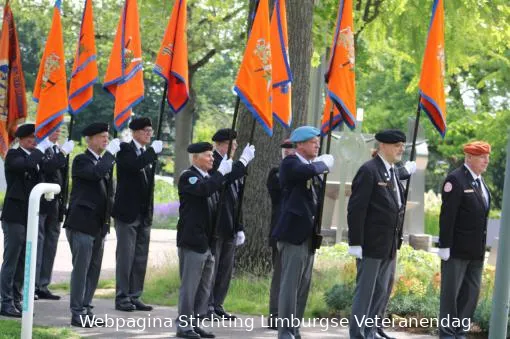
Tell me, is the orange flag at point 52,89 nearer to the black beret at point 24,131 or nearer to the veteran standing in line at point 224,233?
the black beret at point 24,131

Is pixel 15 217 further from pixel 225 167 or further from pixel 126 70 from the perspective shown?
pixel 225 167

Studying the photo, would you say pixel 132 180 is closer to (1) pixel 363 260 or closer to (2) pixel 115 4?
(1) pixel 363 260

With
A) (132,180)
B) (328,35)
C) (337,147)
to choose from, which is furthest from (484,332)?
(337,147)

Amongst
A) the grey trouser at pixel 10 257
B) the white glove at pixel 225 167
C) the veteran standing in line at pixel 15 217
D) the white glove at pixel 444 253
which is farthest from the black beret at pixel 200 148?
the white glove at pixel 444 253

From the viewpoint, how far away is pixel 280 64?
36.4 ft

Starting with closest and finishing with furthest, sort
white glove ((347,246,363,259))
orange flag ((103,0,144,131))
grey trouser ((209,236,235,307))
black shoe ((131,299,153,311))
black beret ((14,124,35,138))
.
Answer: white glove ((347,246,363,259)) → black beret ((14,124,35,138)) → grey trouser ((209,236,235,307)) → orange flag ((103,0,144,131)) → black shoe ((131,299,153,311))

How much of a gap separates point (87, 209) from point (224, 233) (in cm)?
163

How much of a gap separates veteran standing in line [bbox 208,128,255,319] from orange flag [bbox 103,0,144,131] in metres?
1.04

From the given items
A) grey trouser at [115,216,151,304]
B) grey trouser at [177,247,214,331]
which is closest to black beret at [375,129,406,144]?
grey trouser at [177,247,214,331]

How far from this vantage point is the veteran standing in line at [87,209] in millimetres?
10344

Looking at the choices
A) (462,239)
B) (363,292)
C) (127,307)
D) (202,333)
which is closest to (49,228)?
(127,307)

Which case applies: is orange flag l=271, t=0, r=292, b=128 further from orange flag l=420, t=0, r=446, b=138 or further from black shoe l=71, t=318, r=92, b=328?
black shoe l=71, t=318, r=92, b=328

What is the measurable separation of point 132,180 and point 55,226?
4.89 feet

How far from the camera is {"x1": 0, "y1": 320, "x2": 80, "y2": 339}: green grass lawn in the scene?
9.12m
